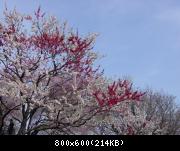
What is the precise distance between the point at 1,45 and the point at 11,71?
1109 mm

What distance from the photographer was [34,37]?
16.2 metres

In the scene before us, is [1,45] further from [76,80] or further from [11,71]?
[76,80]

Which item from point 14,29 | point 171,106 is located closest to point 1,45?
point 14,29

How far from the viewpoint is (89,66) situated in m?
16.7

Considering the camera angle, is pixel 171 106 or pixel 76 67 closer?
pixel 76 67

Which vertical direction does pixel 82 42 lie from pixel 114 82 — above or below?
above
